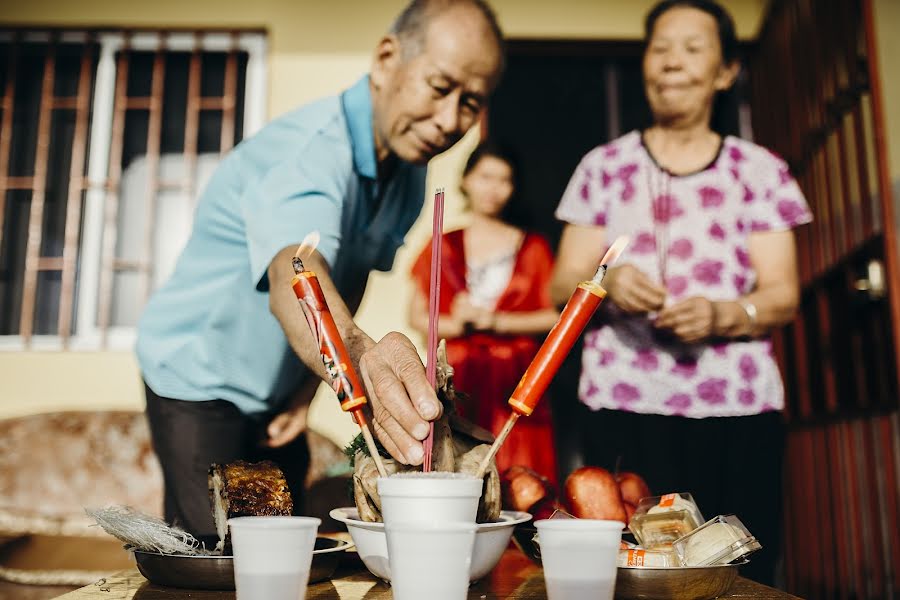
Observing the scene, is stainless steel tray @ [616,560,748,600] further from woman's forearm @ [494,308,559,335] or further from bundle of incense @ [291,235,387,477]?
woman's forearm @ [494,308,559,335]

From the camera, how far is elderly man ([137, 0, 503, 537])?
1274 millimetres

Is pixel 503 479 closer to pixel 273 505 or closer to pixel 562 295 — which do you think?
pixel 273 505

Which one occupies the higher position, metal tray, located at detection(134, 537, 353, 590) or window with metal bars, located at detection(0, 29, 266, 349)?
window with metal bars, located at detection(0, 29, 266, 349)

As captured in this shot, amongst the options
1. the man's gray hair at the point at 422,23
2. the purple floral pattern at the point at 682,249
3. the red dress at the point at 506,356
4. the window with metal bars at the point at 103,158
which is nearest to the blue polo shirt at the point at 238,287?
the man's gray hair at the point at 422,23

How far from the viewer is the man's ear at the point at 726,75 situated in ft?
5.57

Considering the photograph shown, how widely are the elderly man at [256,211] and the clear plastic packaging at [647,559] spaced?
64 centimetres

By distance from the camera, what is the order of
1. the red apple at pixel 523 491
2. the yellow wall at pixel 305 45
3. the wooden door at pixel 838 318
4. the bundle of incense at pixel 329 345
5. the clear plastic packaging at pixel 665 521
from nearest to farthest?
the bundle of incense at pixel 329 345 → the clear plastic packaging at pixel 665 521 → the red apple at pixel 523 491 → the wooden door at pixel 838 318 → the yellow wall at pixel 305 45

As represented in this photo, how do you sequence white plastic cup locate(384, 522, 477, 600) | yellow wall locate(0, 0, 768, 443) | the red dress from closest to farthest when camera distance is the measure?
white plastic cup locate(384, 522, 477, 600), the red dress, yellow wall locate(0, 0, 768, 443)

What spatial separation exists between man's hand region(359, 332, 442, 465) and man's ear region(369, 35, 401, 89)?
2.54ft

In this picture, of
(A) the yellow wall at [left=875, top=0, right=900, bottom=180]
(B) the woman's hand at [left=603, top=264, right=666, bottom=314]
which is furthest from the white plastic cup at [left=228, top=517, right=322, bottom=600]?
(A) the yellow wall at [left=875, top=0, right=900, bottom=180]

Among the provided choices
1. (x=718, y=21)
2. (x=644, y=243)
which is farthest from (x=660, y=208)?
(x=718, y=21)

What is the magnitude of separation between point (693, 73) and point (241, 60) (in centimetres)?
214

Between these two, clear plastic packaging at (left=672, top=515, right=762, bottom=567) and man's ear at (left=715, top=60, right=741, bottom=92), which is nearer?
clear plastic packaging at (left=672, top=515, right=762, bottom=567)

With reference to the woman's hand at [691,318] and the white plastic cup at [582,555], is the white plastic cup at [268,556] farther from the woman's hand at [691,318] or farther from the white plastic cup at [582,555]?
the woman's hand at [691,318]
